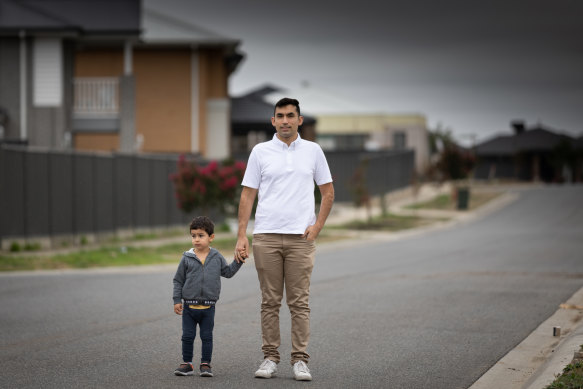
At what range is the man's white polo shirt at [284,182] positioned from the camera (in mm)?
6512

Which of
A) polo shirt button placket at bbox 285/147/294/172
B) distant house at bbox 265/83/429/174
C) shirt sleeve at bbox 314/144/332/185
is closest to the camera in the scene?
polo shirt button placket at bbox 285/147/294/172

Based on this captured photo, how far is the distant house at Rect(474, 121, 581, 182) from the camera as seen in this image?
223 feet

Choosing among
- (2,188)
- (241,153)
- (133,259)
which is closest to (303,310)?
→ (133,259)

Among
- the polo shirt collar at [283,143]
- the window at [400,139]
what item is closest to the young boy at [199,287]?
the polo shirt collar at [283,143]

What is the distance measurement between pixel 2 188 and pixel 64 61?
11.3 meters

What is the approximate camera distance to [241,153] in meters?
37.4

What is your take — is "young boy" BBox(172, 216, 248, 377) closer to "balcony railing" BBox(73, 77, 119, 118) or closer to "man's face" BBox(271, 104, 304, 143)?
"man's face" BBox(271, 104, 304, 143)

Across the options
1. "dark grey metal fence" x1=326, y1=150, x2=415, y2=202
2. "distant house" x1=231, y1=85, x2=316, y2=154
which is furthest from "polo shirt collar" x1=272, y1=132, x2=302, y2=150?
"dark grey metal fence" x1=326, y1=150, x2=415, y2=202

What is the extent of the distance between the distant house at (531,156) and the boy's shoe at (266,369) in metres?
62.4

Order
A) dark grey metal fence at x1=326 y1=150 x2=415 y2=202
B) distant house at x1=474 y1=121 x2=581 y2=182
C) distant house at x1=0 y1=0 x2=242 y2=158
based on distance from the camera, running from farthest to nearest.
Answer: distant house at x1=474 y1=121 x2=581 y2=182 < dark grey metal fence at x1=326 y1=150 x2=415 y2=202 < distant house at x1=0 y1=0 x2=242 y2=158

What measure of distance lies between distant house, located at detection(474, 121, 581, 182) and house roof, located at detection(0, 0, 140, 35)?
43.3 metres

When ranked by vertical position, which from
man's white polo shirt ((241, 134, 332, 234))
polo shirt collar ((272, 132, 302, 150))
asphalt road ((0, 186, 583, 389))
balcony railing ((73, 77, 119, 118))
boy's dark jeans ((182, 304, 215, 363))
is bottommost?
asphalt road ((0, 186, 583, 389))

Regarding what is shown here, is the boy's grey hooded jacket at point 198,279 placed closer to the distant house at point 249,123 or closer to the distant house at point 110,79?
the distant house at point 110,79

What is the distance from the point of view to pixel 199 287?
6.40 metres
